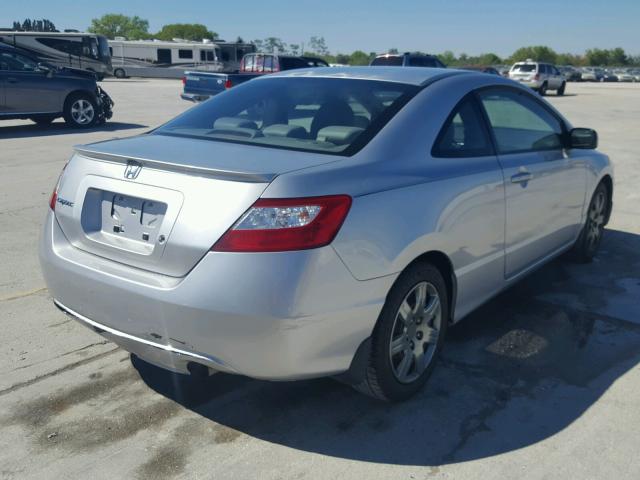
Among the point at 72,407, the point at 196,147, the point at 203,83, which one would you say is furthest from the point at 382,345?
the point at 203,83

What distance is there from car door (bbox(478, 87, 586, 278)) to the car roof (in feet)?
1.12

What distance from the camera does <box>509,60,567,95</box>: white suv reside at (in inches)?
1362

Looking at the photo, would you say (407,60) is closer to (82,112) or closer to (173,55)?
(82,112)

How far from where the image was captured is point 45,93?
46.0 ft

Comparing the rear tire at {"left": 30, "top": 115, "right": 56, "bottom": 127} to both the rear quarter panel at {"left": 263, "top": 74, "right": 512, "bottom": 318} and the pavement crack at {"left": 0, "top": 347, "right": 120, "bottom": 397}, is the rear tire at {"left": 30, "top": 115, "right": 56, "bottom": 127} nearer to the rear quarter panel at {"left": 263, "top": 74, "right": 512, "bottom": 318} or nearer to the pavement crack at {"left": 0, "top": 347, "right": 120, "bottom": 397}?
the pavement crack at {"left": 0, "top": 347, "right": 120, "bottom": 397}

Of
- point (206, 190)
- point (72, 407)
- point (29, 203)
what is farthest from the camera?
point (29, 203)

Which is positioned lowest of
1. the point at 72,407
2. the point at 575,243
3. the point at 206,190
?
the point at 72,407

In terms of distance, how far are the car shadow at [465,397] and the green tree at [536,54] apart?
119 m

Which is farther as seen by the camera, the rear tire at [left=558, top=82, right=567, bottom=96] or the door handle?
the rear tire at [left=558, top=82, right=567, bottom=96]

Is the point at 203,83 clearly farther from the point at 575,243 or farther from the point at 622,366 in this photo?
the point at 622,366

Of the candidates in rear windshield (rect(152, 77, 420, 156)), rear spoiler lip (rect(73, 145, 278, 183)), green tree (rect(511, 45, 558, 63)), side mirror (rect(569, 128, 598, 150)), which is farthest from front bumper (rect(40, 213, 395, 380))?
green tree (rect(511, 45, 558, 63))

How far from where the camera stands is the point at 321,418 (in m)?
3.24

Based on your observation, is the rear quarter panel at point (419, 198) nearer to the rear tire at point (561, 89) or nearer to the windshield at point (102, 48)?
the rear tire at point (561, 89)

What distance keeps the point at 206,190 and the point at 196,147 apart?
55 centimetres
